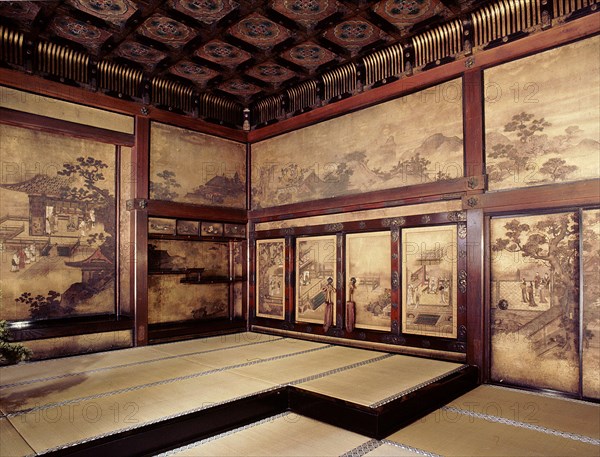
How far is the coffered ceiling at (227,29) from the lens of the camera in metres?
4.54

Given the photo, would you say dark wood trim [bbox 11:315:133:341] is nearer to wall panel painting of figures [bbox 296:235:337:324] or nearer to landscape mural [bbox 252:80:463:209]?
wall panel painting of figures [bbox 296:235:337:324]

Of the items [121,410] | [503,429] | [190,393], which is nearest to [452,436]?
[503,429]

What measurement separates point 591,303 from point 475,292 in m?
1.04

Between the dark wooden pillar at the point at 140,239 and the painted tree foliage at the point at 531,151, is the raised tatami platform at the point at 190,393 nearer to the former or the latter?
the dark wooden pillar at the point at 140,239

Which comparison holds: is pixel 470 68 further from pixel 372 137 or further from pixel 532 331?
pixel 532 331

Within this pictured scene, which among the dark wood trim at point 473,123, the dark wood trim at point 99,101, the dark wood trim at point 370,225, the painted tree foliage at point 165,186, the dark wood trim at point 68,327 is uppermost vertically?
the dark wood trim at point 99,101

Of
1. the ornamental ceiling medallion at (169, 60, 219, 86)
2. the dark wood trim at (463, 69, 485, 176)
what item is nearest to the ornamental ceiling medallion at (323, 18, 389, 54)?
the dark wood trim at (463, 69, 485, 176)

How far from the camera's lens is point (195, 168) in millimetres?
6699

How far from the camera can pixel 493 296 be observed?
4547 mm

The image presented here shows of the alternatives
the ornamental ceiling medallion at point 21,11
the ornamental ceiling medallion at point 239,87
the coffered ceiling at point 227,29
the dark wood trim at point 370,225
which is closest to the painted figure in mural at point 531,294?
the dark wood trim at point 370,225

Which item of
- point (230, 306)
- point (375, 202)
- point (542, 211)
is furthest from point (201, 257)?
point (542, 211)

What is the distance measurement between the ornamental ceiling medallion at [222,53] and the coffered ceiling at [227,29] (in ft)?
0.04

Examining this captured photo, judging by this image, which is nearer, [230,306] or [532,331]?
[532,331]

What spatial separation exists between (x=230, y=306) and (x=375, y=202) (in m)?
3.13
